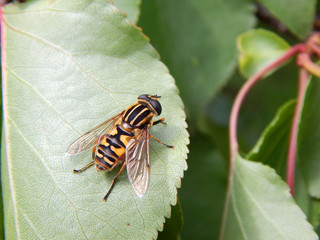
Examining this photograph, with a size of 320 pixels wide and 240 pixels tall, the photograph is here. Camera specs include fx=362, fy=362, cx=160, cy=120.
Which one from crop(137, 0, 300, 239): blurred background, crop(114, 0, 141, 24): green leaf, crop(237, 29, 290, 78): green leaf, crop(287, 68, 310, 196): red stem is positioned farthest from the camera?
crop(137, 0, 300, 239): blurred background

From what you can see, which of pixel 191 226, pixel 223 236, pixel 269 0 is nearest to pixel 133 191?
pixel 223 236

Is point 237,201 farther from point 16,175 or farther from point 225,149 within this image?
point 225,149

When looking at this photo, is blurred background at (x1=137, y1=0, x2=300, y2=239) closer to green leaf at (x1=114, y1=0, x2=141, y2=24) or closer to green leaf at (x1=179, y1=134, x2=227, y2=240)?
green leaf at (x1=179, y1=134, x2=227, y2=240)

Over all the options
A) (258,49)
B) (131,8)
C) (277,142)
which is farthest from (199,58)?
(277,142)

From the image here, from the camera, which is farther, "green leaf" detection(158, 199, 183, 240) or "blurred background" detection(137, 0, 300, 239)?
"blurred background" detection(137, 0, 300, 239)

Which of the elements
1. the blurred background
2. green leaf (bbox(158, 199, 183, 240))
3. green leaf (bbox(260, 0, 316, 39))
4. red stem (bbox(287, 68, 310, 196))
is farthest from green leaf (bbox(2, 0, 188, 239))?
green leaf (bbox(260, 0, 316, 39))

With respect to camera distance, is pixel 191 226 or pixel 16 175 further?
pixel 191 226
